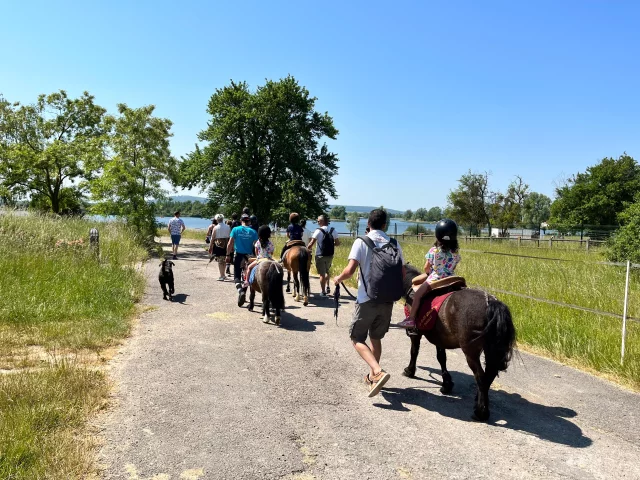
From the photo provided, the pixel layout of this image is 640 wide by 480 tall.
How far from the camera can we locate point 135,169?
20500 millimetres

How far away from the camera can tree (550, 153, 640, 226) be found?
40.8 m

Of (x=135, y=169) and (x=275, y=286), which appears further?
Answer: (x=135, y=169)

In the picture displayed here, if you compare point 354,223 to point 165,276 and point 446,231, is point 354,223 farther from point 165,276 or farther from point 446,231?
point 446,231

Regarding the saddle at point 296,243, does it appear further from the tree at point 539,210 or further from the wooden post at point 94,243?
the tree at point 539,210

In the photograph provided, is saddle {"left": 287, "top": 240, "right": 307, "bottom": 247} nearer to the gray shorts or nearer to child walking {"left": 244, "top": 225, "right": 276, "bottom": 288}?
child walking {"left": 244, "top": 225, "right": 276, "bottom": 288}

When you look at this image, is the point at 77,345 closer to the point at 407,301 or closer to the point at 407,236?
the point at 407,301

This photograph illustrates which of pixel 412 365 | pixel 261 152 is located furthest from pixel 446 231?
pixel 261 152

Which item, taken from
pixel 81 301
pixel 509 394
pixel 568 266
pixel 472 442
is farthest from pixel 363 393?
pixel 568 266

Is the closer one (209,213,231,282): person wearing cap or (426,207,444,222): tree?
(209,213,231,282): person wearing cap

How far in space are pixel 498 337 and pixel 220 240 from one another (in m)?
10.1

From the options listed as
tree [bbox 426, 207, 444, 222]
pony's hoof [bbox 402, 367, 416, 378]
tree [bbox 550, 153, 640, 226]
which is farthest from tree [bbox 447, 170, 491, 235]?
pony's hoof [bbox 402, 367, 416, 378]

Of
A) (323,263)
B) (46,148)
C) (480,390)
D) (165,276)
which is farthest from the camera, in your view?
(46,148)

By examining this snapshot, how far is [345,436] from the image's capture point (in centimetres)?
388

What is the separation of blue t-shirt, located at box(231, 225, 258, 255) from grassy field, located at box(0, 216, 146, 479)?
2532mm
